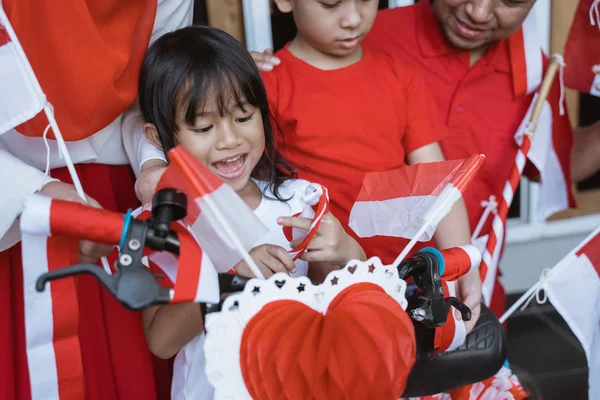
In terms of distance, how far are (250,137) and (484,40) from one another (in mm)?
643

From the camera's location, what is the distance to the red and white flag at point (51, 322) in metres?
0.74

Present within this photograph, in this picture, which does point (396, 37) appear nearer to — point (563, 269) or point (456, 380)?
point (563, 269)

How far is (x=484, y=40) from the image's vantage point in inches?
52.4

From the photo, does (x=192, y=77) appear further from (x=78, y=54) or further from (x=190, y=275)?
(x=190, y=275)

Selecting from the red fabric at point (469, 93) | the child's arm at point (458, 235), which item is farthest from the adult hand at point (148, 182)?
the red fabric at point (469, 93)

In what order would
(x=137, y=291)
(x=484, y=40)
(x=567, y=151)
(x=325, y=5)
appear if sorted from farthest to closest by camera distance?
(x=567, y=151) → (x=484, y=40) → (x=325, y=5) → (x=137, y=291)

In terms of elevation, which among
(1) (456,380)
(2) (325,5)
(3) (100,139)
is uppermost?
(2) (325,5)

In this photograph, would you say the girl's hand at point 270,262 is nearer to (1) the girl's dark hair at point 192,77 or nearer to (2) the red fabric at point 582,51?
(1) the girl's dark hair at point 192,77

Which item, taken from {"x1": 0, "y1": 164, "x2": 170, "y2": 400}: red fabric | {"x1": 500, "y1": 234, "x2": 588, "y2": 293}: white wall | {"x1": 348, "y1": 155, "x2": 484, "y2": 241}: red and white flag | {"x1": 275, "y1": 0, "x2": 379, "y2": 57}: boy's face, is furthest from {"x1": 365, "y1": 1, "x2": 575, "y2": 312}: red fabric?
{"x1": 500, "y1": 234, "x2": 588, "y2": 293}: white wall

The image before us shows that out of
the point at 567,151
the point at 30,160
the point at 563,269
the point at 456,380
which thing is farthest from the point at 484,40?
the point at 30,160

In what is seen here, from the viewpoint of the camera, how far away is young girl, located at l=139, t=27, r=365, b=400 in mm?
925

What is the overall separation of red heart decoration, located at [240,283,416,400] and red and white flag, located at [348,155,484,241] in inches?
9.4

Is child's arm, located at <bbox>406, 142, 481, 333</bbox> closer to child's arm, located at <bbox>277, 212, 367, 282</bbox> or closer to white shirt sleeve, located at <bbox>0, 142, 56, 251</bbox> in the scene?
child's arm, located at <bbox>277, 212, 367, 282</bbox>

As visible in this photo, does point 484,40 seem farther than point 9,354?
Yes
